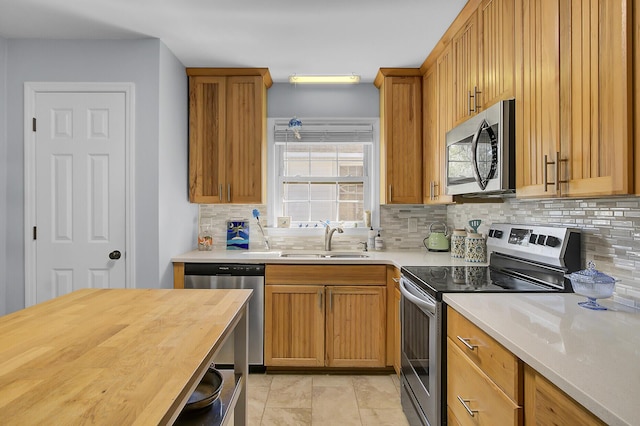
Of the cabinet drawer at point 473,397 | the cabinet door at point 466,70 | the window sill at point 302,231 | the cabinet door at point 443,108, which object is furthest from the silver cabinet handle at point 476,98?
the window sill at point 302,231

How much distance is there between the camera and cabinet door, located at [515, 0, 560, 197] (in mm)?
1391

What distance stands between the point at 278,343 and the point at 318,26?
231 centimetres

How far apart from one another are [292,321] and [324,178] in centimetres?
143

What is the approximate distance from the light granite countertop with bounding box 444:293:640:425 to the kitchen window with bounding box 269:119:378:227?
2036 mm

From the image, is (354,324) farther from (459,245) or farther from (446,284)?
(446,284)

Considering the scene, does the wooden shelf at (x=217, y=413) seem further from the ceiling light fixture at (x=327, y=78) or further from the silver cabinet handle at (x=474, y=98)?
the ceiling light fixture at (x=327, y=78)

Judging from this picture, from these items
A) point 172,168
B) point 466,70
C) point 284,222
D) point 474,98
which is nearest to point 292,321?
point 284,222

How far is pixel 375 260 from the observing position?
2791mm

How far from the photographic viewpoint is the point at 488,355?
4.07ft

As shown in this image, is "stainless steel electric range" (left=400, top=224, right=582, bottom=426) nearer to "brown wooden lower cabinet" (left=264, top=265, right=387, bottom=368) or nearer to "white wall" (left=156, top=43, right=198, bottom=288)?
"brown wooden lower cabinet" (left=264, top=265, right=387, bottom=368)

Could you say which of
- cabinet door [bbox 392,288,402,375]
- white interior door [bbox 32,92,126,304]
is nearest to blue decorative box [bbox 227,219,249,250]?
white interior door [bbox 32,92,126,304]

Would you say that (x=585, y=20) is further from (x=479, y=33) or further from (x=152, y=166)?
(x=152, y=166)

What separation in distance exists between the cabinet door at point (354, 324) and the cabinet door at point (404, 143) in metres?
0.87

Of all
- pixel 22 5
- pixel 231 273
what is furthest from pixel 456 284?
pixel 22 5
